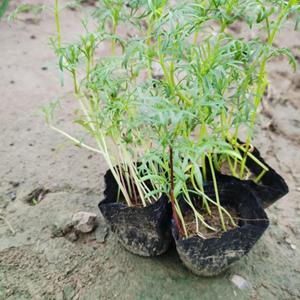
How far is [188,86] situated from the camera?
4.52ft

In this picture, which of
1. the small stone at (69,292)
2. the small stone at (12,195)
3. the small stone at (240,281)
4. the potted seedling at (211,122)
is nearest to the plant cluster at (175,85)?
the potted seedling at (211,122)

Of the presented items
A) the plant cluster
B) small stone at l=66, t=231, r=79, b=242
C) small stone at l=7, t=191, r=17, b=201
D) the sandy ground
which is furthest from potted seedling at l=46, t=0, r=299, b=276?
small stone at l=7, t=191, r=17, b=201

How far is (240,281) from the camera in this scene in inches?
60.4

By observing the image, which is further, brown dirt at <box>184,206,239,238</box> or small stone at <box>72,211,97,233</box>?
small stone at <box>72,211,97,233</box>

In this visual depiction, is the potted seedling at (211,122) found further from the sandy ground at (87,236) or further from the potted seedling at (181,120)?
the sandy ground at (87,236)

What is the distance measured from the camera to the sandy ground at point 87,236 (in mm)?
1514

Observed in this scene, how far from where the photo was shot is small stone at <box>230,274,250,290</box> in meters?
1.52

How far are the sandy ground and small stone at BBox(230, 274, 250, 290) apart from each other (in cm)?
2

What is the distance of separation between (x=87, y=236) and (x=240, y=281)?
62 centimetres

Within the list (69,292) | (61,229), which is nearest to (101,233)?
(61,229)

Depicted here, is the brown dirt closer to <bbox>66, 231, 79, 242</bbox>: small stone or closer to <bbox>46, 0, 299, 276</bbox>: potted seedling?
<bbox>46, 0, 299, 276</bbox>: potted seedling

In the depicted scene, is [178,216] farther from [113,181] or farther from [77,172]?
[77,172]

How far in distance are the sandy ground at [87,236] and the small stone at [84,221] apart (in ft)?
0.11

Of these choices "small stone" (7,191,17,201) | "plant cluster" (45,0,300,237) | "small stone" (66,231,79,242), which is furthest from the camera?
"small stone" (7,191,17,201)
